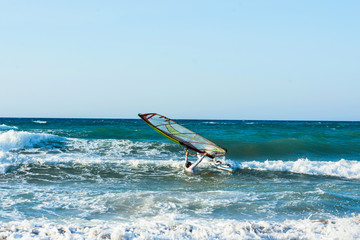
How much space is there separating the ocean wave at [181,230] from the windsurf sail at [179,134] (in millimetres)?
6386

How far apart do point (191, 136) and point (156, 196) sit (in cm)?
527

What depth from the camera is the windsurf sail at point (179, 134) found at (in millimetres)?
11945

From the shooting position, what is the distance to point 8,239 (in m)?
4.55

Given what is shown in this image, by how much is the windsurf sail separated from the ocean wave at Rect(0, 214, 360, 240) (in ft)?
21.0

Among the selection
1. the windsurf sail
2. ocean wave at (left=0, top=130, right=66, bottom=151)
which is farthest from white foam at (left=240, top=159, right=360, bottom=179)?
ocean wave at (left=0, top=130, right=66, bottom=151)

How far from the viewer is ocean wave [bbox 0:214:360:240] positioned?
4807 millimetres

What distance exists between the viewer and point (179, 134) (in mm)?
12602

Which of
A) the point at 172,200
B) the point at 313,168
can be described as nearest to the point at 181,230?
the point at 172,200

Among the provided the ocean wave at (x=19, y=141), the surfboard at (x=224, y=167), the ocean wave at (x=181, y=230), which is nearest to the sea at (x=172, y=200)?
the ocean wave at (x=181, y=230)

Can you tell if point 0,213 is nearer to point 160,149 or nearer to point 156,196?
point 156,196

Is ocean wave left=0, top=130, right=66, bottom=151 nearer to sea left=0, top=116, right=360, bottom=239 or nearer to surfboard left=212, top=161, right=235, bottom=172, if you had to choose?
sea left=0, top=116, right=360, bottom=239

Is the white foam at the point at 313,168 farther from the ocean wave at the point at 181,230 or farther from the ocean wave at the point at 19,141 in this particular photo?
the ocean wave at the point at 19,141

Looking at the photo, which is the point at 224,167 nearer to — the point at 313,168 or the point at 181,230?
the point at 313,168

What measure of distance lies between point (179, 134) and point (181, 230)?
25.0 feet
